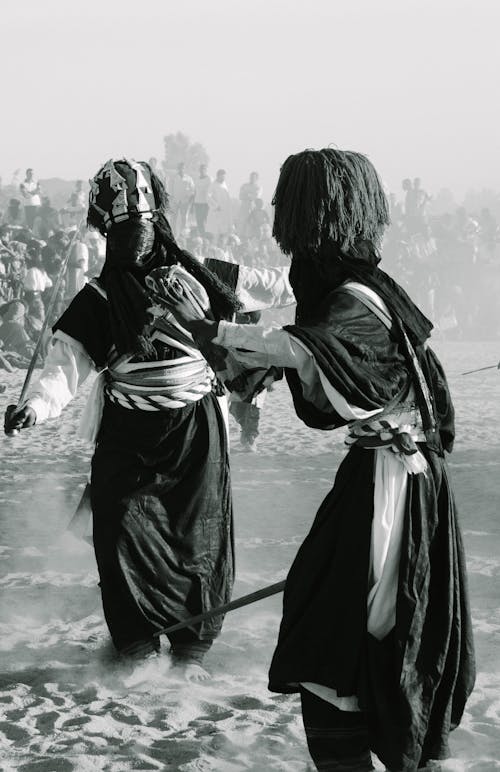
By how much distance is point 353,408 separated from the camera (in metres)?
2.99

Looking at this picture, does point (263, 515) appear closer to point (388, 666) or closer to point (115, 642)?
point (115, 642)

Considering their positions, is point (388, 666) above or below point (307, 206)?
below

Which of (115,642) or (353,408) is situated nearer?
(353,408)

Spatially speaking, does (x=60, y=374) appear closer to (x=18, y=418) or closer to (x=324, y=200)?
(x=18, y=418)

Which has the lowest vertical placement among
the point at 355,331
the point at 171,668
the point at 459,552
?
the point at 171,668

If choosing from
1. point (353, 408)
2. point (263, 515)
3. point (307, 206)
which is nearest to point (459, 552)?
point (353, 408)

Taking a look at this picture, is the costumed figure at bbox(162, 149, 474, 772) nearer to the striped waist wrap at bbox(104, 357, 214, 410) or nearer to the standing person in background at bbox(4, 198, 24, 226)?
the striped waist wrap at bbox(104, 357, 214, 410)

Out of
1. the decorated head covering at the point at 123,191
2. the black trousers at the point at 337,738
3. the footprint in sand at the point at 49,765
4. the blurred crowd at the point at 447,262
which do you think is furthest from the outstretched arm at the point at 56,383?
the blurred crowd at the point at 447,262

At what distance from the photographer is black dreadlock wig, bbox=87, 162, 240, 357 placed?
436 cm

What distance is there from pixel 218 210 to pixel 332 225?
20.8m

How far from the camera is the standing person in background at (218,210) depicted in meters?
23.4

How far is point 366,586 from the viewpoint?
119 inches

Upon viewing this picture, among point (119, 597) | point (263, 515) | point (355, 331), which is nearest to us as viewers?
point (355, 331)

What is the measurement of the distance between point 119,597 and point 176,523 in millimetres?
375
